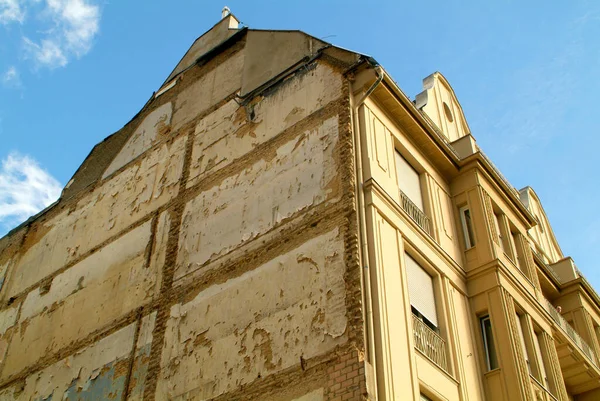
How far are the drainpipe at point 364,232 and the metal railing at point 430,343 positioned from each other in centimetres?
137

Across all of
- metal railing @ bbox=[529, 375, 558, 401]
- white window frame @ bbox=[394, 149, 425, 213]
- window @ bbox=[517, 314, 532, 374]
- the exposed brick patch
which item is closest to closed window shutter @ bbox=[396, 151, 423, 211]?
white window frame @ bbox=[394, 149, 425, 213]

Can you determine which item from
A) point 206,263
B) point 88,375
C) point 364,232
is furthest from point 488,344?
point 88,375

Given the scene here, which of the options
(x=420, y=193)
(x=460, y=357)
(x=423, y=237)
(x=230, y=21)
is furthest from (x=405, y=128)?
(x=230, y=21)

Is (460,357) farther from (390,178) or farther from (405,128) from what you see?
(405,128)

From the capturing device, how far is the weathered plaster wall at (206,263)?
12906mm

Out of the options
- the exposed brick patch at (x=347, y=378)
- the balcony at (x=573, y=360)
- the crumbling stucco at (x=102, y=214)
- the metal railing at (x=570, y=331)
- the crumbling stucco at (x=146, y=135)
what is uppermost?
the crumbling stucco at (x=146, y=135)

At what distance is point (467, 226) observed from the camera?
17016 mm

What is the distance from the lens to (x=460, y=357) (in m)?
13.8

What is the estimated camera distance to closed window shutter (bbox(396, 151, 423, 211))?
15.7m

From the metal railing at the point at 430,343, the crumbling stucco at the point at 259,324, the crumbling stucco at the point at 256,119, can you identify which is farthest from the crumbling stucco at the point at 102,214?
the metal railing at the point at 430,343

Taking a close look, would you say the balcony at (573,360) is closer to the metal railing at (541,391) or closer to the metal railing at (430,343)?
the metal railing at (541,391)

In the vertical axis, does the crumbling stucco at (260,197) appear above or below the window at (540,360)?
above

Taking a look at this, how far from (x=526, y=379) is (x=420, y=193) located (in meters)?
4.67

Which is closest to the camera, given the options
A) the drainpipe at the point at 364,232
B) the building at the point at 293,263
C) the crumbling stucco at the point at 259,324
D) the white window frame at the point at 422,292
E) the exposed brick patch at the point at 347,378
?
the exposed brick patch at the point at 347,378
